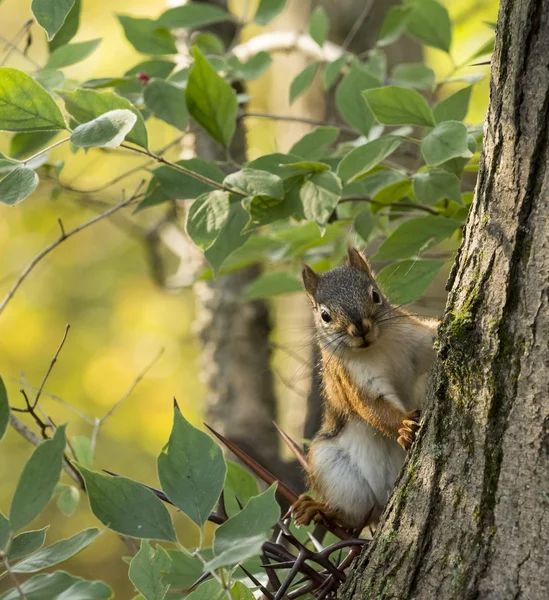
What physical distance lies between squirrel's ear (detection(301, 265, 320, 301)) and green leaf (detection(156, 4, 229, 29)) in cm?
69

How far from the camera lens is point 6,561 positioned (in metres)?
1.03

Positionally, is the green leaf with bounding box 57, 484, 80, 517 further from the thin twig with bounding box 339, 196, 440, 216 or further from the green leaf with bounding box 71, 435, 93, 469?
the thin twig with bounding box 339, 196, 440, 216

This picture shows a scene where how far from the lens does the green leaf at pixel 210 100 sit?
5.14 ft

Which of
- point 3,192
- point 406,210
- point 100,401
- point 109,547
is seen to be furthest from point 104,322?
point 3,192

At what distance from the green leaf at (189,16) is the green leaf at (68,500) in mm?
1168

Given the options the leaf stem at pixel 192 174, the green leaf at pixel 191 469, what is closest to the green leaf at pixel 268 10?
the leaf stem at pixel 192 174

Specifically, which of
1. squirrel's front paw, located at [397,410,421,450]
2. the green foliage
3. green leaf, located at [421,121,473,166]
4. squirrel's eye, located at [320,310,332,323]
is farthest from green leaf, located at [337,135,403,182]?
squirrel's eye, located at [320,310,332,323]

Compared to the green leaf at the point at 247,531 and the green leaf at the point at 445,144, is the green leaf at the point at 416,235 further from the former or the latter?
the green leaf at the point at 247,531

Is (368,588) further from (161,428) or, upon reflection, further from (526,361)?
(161,428)

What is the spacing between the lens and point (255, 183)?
4.73 feet

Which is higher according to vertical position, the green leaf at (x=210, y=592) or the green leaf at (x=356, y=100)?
the green leaf at (x=356, y=100)

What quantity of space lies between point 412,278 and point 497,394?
0.54m

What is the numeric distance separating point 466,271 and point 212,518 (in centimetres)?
54

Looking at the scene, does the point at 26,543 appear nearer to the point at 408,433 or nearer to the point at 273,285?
the point at 408,433
